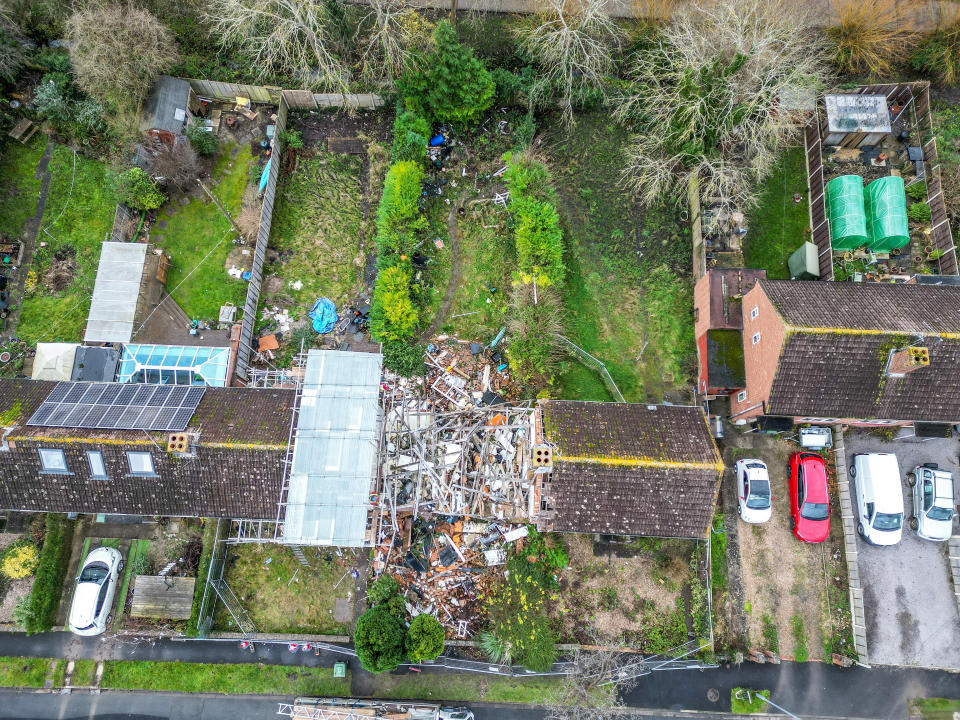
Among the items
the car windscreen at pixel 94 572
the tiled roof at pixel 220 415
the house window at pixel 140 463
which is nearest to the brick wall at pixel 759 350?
the tiled roof at pixel 220 415

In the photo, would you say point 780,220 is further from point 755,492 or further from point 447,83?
point 447,83

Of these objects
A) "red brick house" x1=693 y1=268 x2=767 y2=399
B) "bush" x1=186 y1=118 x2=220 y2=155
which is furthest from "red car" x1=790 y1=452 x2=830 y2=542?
"bush" x1=186 y1=118 x2=220 y2=155

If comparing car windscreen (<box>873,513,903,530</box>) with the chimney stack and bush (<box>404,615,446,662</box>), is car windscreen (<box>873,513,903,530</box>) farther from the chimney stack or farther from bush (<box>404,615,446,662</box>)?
bush (<box>404,615,446,662</box>)

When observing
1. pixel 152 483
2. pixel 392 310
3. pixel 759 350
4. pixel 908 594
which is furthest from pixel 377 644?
pixel 908 594

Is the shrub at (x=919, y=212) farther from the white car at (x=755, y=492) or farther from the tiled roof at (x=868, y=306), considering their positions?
the white car at (x=755, y=492)

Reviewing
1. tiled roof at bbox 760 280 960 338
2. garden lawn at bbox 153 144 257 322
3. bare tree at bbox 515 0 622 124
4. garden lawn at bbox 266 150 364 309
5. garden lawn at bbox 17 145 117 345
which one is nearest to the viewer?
tiled roof at bbox 760 280 960 338
